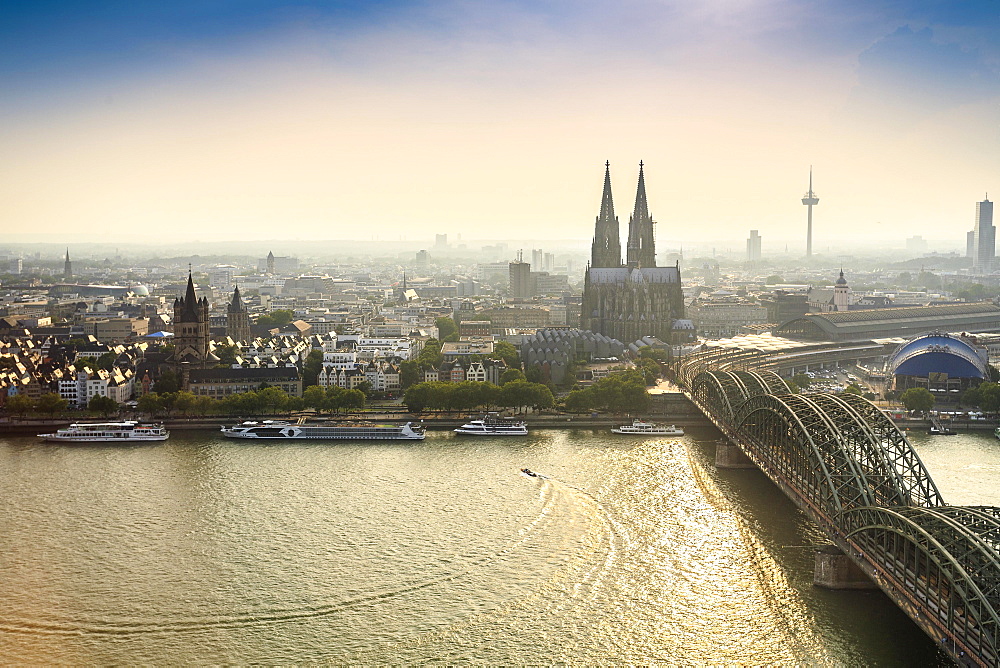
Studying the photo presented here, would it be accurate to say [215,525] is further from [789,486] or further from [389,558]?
[789,486]

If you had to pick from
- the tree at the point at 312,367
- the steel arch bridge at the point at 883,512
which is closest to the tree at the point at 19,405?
the tree at the point at 312,367

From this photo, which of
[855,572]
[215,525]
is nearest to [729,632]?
[855,572]

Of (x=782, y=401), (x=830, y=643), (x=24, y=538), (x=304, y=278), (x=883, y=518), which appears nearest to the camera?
(x=830, y=643)

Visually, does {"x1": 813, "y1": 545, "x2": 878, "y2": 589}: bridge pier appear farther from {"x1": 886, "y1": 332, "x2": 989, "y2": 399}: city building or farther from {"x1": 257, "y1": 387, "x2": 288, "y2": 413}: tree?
{"x1": 886, "y1": 332, "x2": 989, "y2": 399}: city building

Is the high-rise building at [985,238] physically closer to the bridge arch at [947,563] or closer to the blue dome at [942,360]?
the blue dome at [942,360]

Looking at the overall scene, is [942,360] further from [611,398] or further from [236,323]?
[236,323]

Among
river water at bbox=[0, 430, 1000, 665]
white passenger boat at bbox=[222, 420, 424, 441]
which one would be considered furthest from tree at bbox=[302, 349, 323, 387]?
river water at bbox=[0, 430, 1000, 665]

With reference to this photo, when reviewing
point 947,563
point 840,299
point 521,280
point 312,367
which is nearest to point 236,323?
point 312,367
